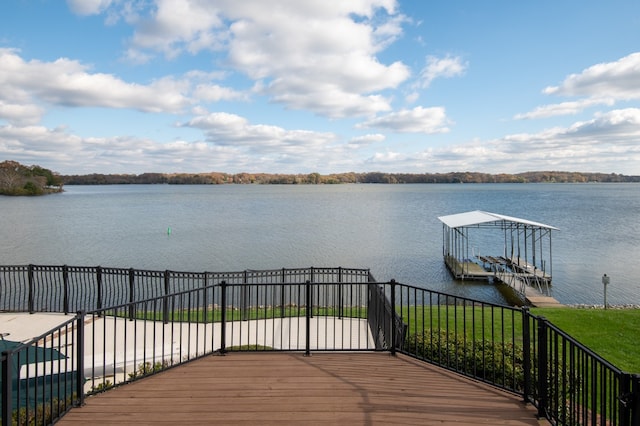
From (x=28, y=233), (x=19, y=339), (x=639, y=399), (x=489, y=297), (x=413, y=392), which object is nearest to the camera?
(x=639, y=399)

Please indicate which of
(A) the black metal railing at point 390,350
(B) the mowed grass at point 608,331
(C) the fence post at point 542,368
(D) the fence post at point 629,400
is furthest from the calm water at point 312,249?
(D) the fence post at point 629,400

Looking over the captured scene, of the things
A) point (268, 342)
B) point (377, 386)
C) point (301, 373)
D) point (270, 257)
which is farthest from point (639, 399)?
point (270, 257)

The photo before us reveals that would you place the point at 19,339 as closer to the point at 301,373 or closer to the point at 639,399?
the point at 301,373

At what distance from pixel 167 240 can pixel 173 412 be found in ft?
124

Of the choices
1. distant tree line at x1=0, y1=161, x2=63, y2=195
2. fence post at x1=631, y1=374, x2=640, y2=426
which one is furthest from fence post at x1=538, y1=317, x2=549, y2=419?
distant tree line at x1=0, y1=161, x2=63, y2=195

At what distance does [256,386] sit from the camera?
5.42 meters

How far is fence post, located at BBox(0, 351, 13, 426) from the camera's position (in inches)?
142

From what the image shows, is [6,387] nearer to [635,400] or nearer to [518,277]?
[635,400]

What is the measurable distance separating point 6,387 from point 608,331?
1292 cm

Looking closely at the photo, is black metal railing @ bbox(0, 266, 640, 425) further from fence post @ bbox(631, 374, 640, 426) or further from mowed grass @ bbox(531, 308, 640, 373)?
mowed grass @ bbox(531, 308, 640, 373)

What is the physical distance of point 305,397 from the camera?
5.08 meters

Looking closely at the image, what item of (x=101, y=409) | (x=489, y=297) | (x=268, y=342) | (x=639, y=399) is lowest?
(x=489, y=297)

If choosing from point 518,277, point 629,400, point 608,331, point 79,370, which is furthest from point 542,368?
point 518,277

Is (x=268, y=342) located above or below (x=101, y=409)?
below
